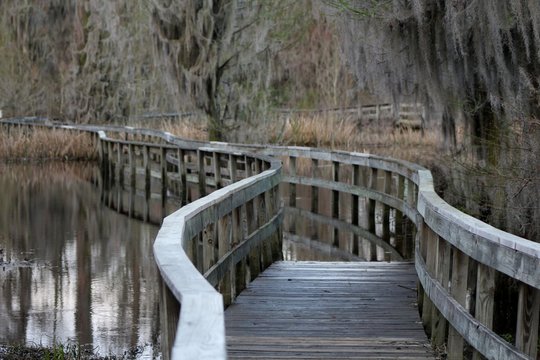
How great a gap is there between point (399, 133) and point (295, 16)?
637 centimetres

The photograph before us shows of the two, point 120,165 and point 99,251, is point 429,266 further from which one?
point 120,165

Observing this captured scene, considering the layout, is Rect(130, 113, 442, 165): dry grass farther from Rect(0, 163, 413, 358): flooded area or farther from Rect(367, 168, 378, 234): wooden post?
Rect(367, 168, 378, 234): wooden post

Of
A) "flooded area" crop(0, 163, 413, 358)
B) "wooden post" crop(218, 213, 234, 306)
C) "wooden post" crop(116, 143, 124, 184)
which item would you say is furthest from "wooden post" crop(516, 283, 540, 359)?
"wooden post" crop(116, 143, 124, 184)

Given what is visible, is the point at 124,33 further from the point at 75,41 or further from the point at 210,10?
the point at 210,10

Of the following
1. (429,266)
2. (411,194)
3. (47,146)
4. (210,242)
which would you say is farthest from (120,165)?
(429,266)

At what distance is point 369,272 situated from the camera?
28.8 feet

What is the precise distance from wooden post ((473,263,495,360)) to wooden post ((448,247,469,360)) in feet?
1.46

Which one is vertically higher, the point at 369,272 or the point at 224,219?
the point at 224,219

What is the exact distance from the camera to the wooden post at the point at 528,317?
14.0 feet

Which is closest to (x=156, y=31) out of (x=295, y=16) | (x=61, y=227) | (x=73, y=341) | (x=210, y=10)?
(x=210, y=10)

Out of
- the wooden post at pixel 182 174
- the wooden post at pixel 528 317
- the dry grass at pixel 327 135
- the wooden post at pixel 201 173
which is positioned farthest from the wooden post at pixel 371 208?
the wooden post at pixel 528 317

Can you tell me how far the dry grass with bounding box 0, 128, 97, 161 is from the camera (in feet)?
85.5

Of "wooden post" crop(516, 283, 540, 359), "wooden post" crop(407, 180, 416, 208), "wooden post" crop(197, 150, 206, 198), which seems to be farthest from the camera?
"wooden post" crop(197, 150, 206, 198)

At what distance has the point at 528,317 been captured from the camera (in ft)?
14.2
